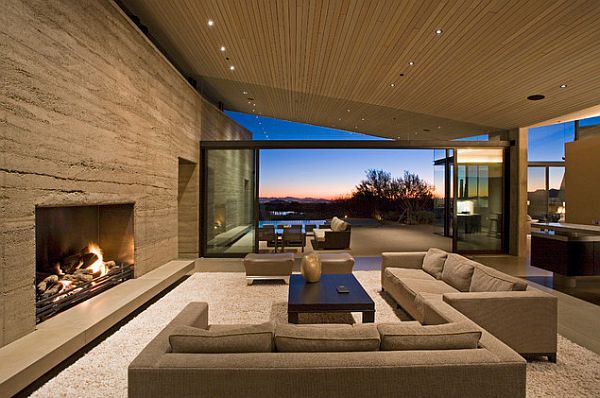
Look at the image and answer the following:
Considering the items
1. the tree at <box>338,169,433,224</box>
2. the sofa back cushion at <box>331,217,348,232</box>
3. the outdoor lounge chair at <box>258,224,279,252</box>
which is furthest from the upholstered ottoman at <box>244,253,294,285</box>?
the tree at <box>338,169,433,224</box>

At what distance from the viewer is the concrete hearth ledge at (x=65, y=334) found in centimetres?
233

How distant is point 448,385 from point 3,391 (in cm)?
271

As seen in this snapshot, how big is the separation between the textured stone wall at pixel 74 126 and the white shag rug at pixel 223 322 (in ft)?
2.17

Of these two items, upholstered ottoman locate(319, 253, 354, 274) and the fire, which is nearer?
the fire

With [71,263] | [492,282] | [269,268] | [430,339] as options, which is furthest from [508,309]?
[71,263]

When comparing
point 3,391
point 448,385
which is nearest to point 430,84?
point 448,385

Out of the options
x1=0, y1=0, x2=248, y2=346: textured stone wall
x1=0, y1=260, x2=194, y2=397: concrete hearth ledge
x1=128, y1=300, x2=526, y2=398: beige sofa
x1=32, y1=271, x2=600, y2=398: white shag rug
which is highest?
x1=0, y1=0, x2=248, y2=346: textured stone wall

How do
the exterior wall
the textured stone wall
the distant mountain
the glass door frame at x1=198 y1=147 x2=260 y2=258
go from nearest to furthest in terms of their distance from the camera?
the textured stone wall < the glass door frame at x1=198 y1=147 x2=260 y2=258 < the exterior wall < the distant mountain

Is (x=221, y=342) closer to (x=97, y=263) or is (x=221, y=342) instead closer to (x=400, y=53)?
(x=97, y=263)

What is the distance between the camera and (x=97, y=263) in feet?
14.4

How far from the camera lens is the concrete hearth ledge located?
2330 millimetres

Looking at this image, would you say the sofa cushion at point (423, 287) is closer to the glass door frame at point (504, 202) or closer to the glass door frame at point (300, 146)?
the glass door frame at point (300, 146)

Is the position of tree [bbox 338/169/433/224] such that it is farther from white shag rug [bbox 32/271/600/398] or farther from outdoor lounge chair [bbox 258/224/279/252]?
white shag rug [bbox 32/271/600/398]

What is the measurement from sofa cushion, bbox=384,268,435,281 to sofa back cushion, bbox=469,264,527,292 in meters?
0.67
